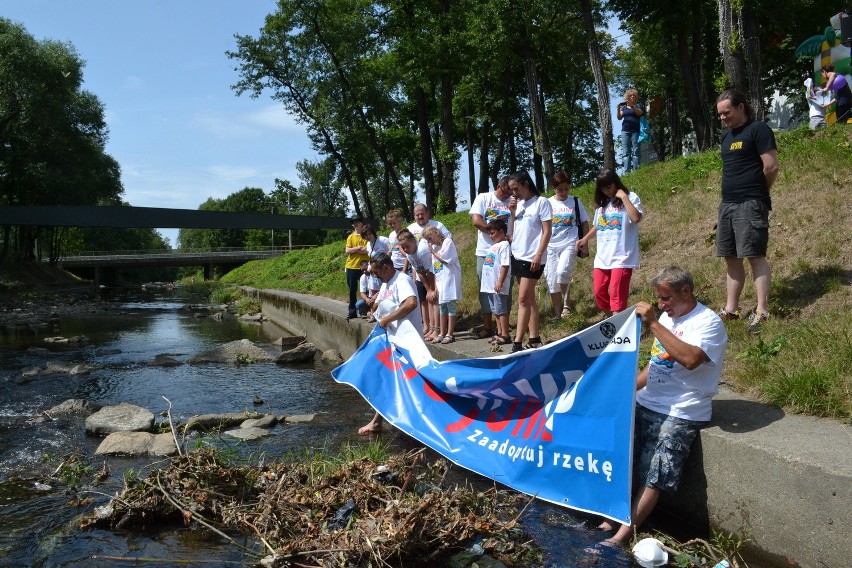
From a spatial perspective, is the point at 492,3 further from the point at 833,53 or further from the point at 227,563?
the point at 227,563

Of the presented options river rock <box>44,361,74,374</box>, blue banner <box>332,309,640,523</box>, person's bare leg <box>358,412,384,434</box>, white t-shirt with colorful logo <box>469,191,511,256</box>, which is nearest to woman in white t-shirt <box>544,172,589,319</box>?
white t-shirt with colorful logo <box>469,191,511,256</box>

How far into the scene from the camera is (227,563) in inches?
159

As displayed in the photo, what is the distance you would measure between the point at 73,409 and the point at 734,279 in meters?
7.37

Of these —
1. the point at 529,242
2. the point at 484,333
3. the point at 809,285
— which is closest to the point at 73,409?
the point at 484,333

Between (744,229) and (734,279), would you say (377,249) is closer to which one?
(734,279)

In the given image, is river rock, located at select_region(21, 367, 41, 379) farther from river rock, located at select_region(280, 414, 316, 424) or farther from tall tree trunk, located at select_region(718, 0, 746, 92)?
tall tree trunk, located at select_region(718, 0, 746, 92)

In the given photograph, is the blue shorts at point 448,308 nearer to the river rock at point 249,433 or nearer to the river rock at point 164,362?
the river rock at point 249,433

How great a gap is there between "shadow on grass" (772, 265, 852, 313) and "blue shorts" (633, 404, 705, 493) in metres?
2.64

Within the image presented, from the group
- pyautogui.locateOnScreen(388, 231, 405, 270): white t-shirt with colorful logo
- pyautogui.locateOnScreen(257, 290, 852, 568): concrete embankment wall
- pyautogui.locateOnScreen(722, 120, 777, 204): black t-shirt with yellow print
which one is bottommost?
pyautogui.locateOnScreen(257, 290, 852, 568): concrete embankment wall

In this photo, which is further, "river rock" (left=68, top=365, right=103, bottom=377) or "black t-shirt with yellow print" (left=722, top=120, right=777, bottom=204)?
"river rock" (left=68, top=365, right=103, bottom=377)

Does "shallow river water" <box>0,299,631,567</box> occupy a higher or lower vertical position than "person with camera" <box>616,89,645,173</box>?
lower

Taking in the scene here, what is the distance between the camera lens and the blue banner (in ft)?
14.4

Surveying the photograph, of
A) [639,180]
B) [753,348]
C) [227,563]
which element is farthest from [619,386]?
[639,180]

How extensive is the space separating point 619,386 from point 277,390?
6320 millimetres
